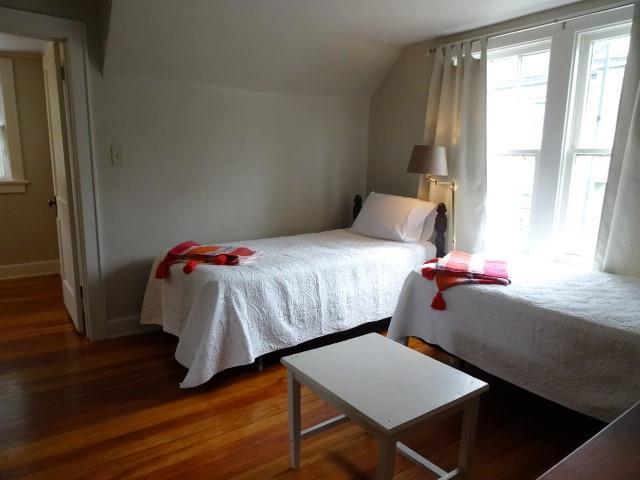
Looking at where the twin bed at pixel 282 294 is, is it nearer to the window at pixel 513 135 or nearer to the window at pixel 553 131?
the window at pixel 513 135

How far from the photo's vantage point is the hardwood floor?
1.82m

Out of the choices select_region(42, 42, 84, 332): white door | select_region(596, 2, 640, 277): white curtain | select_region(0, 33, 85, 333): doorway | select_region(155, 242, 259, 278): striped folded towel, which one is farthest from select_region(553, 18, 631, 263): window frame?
select_region(0, 33, 85, 333): doorway

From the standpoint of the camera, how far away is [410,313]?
8.56 ft

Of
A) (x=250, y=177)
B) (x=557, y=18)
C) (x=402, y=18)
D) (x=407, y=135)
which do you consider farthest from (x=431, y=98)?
(x=250, y=177)

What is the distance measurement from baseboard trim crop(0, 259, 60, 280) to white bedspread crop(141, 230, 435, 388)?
2.20 metres

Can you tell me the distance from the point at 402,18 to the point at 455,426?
2364 millimetres

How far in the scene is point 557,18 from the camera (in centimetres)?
262

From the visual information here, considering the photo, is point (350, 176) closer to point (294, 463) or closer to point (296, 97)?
point (296, 97)

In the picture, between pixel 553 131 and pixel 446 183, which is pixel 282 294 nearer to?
pixel 446 183

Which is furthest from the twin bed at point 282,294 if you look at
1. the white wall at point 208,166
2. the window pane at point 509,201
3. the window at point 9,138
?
the window at point 9,138

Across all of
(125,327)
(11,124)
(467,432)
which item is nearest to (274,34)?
(125,327)

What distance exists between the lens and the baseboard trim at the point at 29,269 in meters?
4.29

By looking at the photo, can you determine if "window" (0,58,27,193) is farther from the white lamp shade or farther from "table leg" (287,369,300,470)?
"table leg" (287,369,300,470)

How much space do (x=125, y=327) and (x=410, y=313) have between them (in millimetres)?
1901
